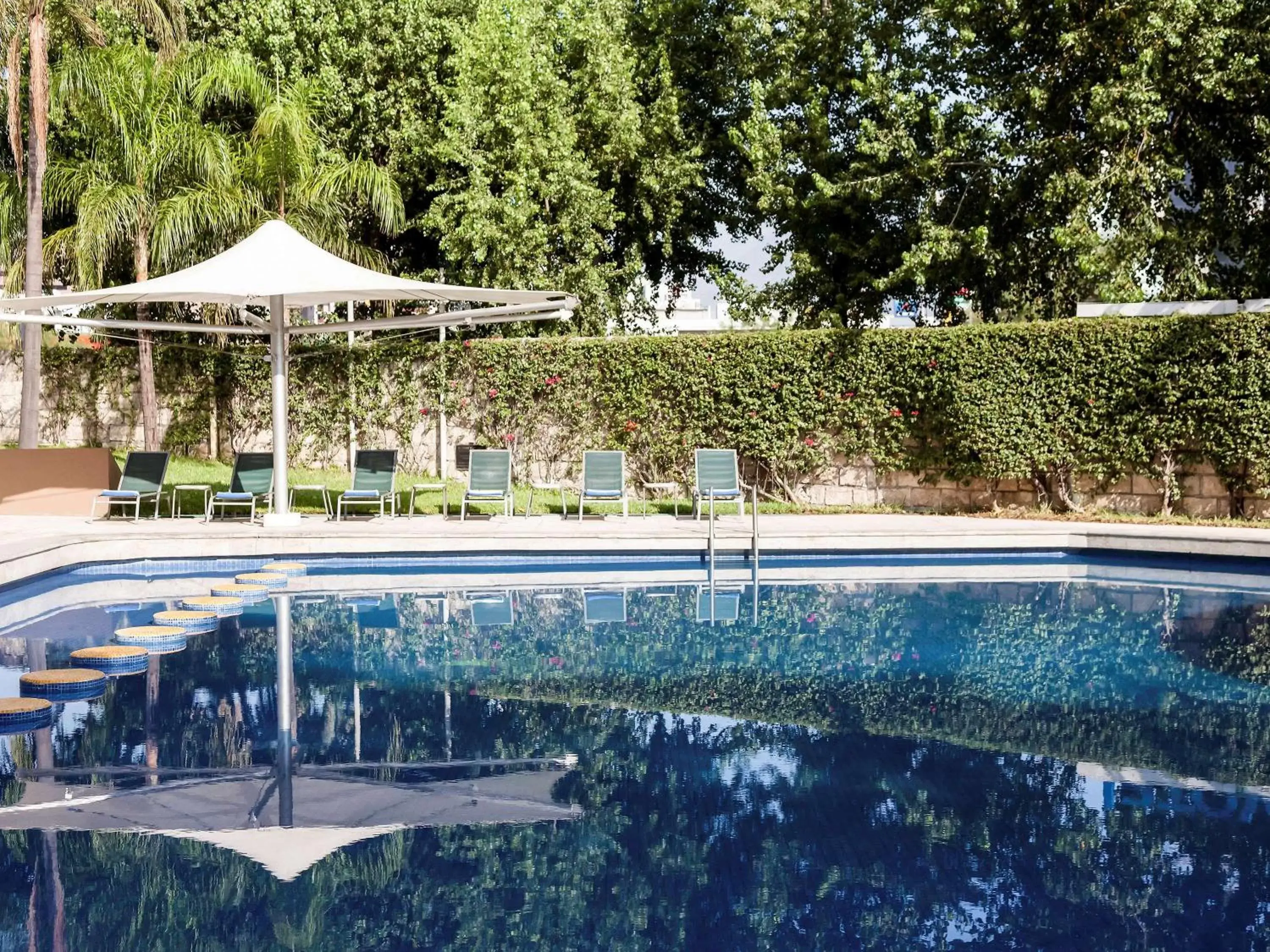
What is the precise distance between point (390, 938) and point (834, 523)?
9974 millimetres

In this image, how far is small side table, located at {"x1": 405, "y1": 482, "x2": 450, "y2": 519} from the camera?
43.9ft

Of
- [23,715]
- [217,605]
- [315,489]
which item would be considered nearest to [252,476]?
[315,489]

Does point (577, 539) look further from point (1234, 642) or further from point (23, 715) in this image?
point (23, 715)

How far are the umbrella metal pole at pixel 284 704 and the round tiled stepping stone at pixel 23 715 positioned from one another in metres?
1.18

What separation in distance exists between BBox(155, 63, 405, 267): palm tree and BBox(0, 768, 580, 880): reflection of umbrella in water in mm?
11332

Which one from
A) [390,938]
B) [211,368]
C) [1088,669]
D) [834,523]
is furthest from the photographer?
[211,368]

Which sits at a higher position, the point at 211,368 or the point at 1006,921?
the point at 211,368

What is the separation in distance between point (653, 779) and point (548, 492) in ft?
35.7

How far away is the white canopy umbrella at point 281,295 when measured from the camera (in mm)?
11336

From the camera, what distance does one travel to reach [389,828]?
16.7 ft

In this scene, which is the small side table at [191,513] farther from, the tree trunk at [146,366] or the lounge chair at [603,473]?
the lounge chair at [603,473]

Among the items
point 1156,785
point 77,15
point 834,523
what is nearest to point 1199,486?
point 834,523

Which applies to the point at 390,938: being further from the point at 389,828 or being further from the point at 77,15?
the point at 77,15

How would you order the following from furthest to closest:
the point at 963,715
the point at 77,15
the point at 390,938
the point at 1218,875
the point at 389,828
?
the point at 77,15
the point at 963,715
the point at 389,828
the point at 1218,875
the point at 390,938
